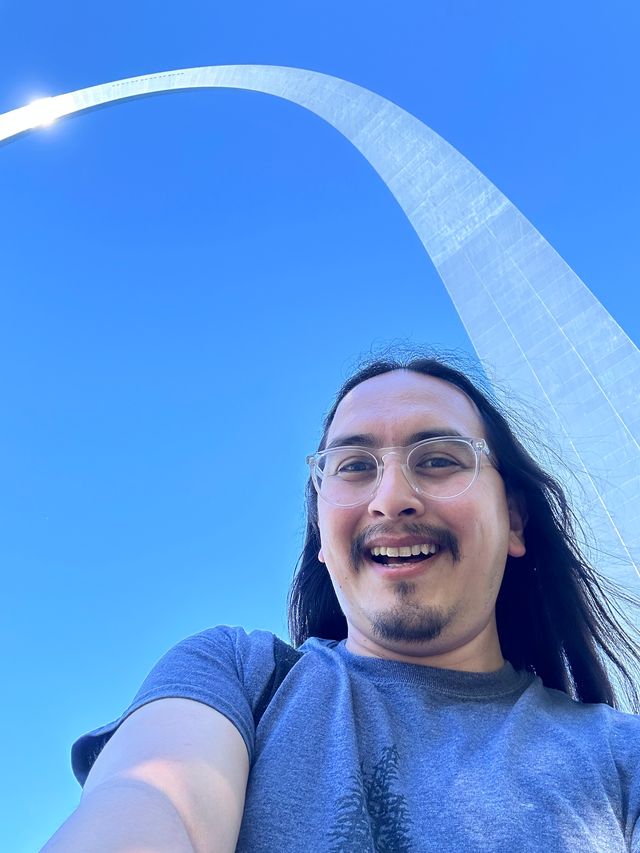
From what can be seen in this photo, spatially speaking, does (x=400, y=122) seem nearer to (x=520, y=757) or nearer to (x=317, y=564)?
(x=317, y=564)

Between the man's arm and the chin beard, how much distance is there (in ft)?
1.87

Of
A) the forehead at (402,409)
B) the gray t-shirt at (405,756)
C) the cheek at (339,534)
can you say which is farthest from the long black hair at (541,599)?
the cheek at (339,534)

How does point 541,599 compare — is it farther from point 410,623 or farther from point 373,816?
point 373,816

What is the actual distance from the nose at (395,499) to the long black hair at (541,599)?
0.55 m

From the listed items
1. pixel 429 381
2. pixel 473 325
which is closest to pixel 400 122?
pixel 473 325

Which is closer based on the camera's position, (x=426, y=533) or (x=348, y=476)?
(x=426, y=533)

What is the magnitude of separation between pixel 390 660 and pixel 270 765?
0.55 meters

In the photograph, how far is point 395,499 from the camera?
2045mm

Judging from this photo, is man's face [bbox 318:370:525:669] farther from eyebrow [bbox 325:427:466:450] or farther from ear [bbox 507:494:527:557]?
ear [bbox 507:494:527:557]

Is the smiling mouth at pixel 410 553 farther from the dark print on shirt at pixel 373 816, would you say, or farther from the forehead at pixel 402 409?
the dark print on shirt at pixel 373 816

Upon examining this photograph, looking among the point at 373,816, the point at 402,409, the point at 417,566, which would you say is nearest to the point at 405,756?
the point at 373,816

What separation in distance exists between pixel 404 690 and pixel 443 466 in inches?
25.6

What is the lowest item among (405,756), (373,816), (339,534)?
(373,816)

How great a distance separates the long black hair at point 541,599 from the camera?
8.09 ft
